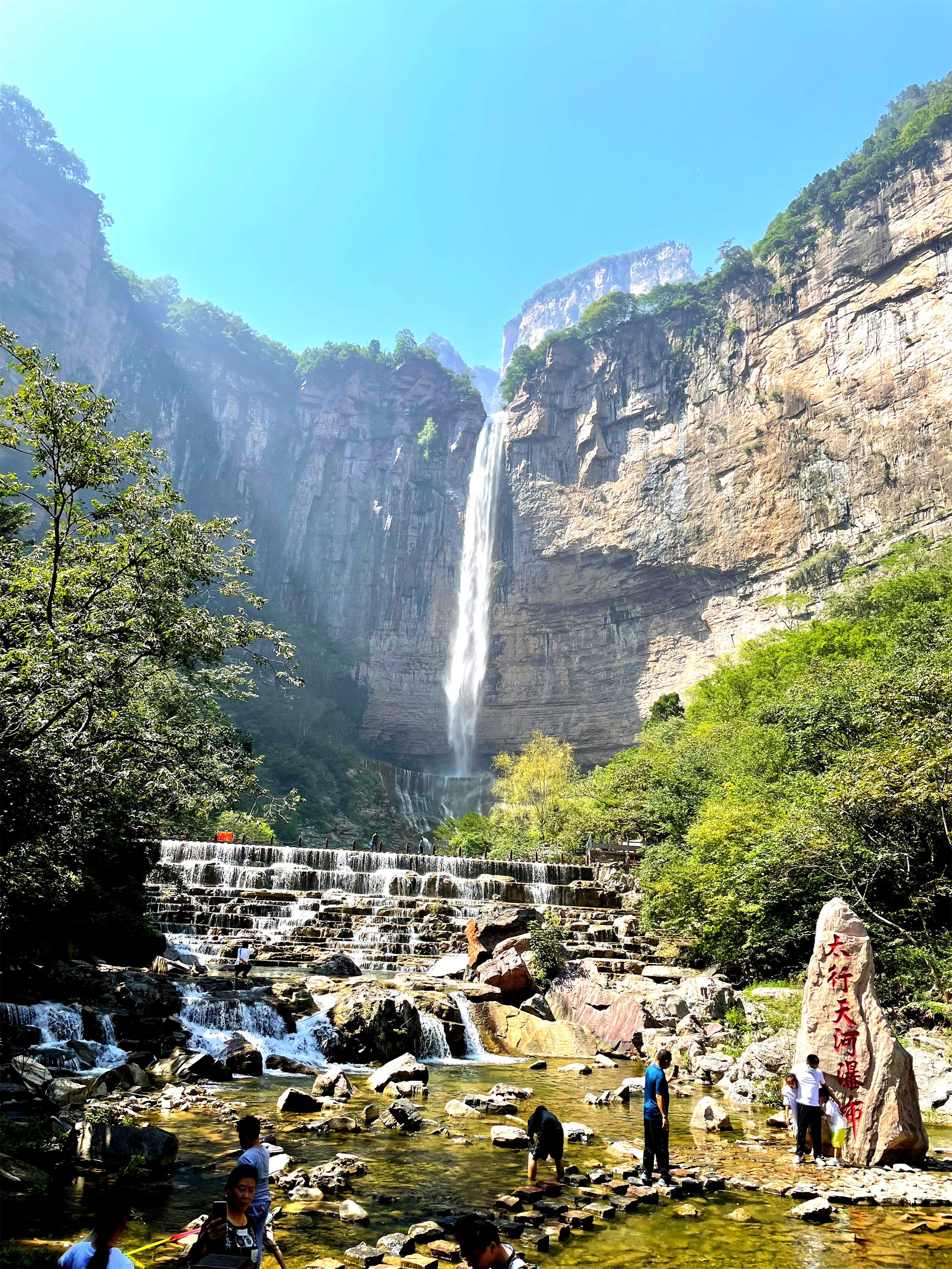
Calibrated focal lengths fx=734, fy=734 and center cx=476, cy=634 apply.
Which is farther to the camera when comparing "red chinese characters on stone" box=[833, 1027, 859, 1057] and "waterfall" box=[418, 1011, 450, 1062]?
"waterfall" box=[418, 1011, 450, 1062]

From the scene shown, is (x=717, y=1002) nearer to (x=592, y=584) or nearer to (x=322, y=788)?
(x=322, y=788)

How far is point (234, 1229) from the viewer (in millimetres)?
3346

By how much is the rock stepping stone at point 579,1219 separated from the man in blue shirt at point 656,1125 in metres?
0.95

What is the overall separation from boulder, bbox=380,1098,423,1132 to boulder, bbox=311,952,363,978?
6828mm

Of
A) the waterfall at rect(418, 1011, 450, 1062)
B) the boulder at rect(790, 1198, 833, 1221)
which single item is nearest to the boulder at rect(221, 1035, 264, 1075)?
the waterfall at rect(418, 1011, 450, 1062)

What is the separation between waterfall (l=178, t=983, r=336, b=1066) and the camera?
1117 cm

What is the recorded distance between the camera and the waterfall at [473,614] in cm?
5656

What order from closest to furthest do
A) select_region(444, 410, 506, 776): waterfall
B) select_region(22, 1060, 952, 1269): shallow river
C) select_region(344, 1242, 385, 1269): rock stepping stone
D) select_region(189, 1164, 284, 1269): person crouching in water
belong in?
1. select_region(189, 1164, 284, 1269): person crouching in water
2. select_region(344, 1242, 385, 1269): rock stepping stone
3. select_region(22, 1060, 952, 1269): shallow river
4. select_region(444, 410, 506, 776): waterfall

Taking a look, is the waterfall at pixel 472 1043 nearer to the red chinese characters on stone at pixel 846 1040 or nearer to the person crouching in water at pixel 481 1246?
the red chinese characters on stone at pixel 846 1040

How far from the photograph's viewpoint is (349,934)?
60.9 ft

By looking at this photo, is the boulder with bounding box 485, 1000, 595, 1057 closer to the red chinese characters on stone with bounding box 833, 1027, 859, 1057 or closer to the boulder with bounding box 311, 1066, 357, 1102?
the boulder with bounding box 311, 1066, 357, 1102

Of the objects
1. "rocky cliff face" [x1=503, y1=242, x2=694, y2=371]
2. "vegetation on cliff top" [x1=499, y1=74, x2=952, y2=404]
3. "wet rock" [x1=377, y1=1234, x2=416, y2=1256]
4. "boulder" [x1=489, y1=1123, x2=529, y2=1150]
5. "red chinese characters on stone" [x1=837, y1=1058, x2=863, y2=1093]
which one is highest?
"rocky cliff face" [x1=503, y1=242, x2=694, y2=371]

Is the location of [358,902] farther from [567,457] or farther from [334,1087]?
[567,457]

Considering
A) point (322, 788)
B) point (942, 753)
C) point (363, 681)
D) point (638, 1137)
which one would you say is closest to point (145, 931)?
point (638, 1137)
